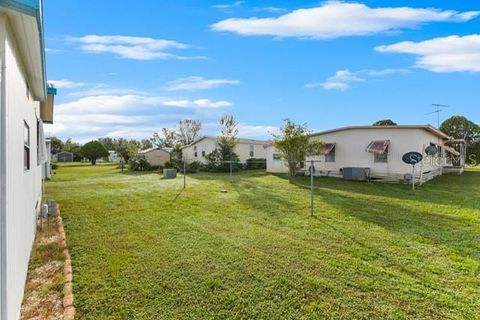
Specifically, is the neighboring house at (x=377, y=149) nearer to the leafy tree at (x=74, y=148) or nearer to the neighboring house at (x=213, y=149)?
the neighboring house at (x=213, y=149)

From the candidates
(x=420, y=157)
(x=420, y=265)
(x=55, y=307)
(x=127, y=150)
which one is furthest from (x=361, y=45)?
(x=127, y=150)

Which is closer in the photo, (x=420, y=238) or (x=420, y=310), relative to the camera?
(x=420, y=310)

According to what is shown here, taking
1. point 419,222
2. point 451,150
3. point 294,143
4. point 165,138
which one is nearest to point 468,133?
point 451,150

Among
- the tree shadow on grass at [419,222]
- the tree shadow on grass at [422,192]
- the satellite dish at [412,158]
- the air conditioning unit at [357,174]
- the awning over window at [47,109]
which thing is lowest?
the tree shadow on grass at [419,222]

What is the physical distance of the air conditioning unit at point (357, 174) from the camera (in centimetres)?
1778

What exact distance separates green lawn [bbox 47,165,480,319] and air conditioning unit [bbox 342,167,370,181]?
7.67m

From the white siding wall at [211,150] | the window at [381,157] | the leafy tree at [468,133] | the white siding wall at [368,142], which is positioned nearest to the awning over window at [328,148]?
the white siding wall at [368,142]

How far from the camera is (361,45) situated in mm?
13688

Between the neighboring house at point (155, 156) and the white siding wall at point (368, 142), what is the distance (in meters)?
16.9

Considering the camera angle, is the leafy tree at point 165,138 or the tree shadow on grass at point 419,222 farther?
the leafy tree at point 165,138

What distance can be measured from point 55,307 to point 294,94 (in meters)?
18.4

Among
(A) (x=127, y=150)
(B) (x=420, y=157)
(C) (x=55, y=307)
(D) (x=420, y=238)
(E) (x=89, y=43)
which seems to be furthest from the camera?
(A) (x=127, y=150)

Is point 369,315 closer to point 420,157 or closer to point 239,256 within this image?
point 239,256

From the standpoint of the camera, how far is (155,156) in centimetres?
3241
